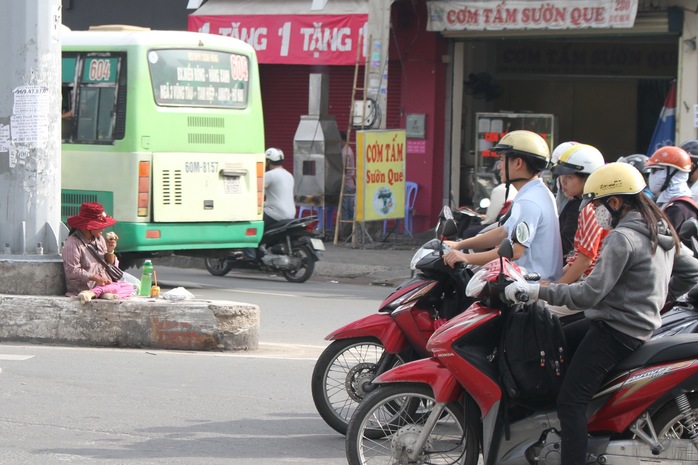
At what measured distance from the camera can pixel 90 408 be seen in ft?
23.6

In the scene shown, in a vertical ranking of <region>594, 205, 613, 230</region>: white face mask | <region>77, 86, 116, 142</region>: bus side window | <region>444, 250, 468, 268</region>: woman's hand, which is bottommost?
<region>444, 250, 468, 268</region>: woman's hand

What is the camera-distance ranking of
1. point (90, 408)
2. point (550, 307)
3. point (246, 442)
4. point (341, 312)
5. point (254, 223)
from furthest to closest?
point (254, 223) < point (341, 312) < point (90, 408) < point (246, 442) < point (550, 307)

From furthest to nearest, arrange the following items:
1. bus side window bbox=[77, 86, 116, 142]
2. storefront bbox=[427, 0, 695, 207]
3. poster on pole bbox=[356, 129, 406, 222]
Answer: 1. poster on pole bbox=[356, 129, 406, 222]
2. storefront bbox=[427, 0, 695, 207]
3. bus side window bbox=[77, 86, 116, 142]

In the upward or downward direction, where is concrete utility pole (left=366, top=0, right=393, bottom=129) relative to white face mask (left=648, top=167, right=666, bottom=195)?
upward

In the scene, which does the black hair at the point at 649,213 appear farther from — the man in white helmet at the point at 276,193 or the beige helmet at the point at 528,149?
the man in white helmet at the point at 276,193

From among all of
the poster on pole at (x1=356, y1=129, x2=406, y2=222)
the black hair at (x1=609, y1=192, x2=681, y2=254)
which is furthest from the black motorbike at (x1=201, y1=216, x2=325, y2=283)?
the black hair at (x1=609, y1=192, x2=681, y2=254)

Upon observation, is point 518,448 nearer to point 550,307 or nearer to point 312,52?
point 550,307

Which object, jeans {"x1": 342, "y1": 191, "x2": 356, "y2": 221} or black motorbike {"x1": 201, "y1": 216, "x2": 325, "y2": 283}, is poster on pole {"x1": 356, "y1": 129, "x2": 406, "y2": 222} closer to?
jeans {"x1": 342, "y1": 191, "x2": 356, "y2": 221}

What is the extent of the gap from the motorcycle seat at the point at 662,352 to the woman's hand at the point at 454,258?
40.3 inches

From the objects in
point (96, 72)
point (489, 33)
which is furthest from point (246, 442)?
point (489, 33)

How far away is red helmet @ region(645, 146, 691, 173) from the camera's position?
7398mm

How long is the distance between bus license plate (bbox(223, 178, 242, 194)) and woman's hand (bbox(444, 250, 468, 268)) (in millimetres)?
8172

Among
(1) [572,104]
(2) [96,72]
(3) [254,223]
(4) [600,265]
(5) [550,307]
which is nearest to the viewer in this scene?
(4) [600,265]

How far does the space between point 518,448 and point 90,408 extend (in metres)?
3.02
